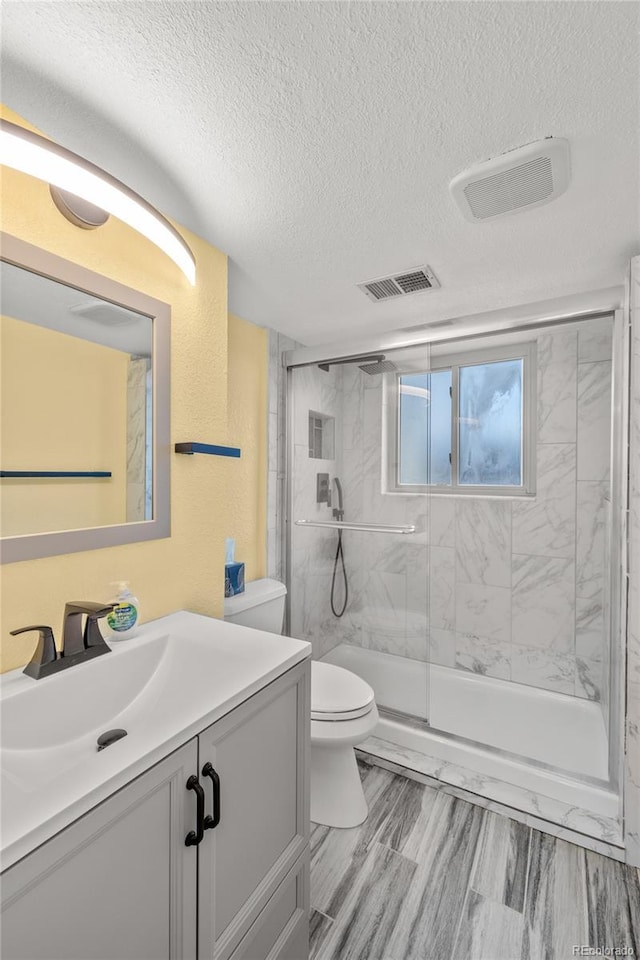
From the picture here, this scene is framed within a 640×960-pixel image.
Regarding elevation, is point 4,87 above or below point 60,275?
above

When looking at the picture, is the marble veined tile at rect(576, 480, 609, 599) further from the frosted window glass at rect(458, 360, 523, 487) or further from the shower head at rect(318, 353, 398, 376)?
the shower head at rect(318, 353, 398, 376)

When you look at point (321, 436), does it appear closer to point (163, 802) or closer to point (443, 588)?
point (443, 588)

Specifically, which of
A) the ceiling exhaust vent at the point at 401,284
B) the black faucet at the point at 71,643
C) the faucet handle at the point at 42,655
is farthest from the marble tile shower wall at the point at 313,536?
the faucet handle at the point at 42,655

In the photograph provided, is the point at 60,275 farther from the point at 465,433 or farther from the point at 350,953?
the point at 465,433

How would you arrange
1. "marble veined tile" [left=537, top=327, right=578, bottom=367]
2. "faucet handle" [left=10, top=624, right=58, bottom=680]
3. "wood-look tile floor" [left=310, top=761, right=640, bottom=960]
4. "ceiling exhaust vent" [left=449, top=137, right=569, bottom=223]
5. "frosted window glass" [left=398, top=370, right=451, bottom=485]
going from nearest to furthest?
"faucet handle" [left=10, top=624, right=58, bottom=680] → "ceiling exhaust vent" [left=449, top=137, right=569, bottom=223] → "wood-look tile floor" [left=310, top=761, right=640, bottom=960] → "frosted window glass" [left=398, top=370, right=451, bottom=485] → "marble veined tile" [left=537, top=327, right=578, bottom=367]

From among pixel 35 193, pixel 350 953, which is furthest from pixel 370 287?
pixel 350 953

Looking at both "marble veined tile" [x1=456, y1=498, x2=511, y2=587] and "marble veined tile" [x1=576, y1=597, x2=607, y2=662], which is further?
"marble veined tile" [x1=456, y1=498, x2=511, y2=587]

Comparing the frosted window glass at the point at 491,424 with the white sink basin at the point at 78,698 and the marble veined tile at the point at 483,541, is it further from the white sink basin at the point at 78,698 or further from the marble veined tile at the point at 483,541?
the white sink basin at the point at 78,698

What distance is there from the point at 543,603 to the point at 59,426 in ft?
8.43

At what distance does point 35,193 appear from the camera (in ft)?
3.42

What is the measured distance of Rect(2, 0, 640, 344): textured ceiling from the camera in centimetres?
82

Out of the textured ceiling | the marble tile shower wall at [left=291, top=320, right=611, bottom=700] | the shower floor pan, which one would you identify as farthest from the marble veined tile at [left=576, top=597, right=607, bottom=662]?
the textured ceiling

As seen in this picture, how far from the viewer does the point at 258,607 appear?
1.96 metres

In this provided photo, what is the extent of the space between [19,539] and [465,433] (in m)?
2.50
